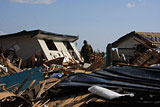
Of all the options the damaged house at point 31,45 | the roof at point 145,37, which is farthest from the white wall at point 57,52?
the roof at point 145,37

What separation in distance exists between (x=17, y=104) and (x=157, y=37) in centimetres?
2052

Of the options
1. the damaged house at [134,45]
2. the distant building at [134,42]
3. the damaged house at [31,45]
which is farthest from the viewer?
the distant building at [134,42]

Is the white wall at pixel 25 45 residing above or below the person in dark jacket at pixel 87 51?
above

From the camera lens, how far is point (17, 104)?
16.5 feet

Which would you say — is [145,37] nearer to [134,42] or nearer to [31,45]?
[134,42]

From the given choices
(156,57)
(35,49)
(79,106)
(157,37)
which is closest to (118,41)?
(157,37)

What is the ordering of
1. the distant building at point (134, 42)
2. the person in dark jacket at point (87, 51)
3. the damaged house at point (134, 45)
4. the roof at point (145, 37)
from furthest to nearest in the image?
the roof at point (145, 37), the distant building at point (134, 42), the damaged house at point (134, 45), the person in dark jacket at point (87, 51)

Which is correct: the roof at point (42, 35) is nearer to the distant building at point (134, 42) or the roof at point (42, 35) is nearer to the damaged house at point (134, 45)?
the damaged house at point (134, 45)

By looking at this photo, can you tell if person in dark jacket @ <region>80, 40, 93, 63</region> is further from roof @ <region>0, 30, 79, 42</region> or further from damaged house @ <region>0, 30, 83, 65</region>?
roof @ <region>0, 30, 79, 42</region>

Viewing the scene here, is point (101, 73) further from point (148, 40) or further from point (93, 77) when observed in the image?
point (148, 40)

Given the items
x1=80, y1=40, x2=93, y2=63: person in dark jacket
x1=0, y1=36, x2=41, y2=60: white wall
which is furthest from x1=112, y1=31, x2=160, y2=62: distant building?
x1=0, y1=36, x2=41, y2=60: white wall

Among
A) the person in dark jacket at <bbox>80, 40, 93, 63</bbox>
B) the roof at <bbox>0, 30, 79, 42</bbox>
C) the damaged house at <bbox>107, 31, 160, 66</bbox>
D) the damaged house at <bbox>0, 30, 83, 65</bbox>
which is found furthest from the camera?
the damaged house at <bbox>107, 31, 160, 66</bbox>

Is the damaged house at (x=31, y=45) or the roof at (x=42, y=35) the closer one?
the roof at (x=42, y=35)

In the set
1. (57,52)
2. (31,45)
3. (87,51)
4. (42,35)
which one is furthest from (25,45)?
(87,51)
